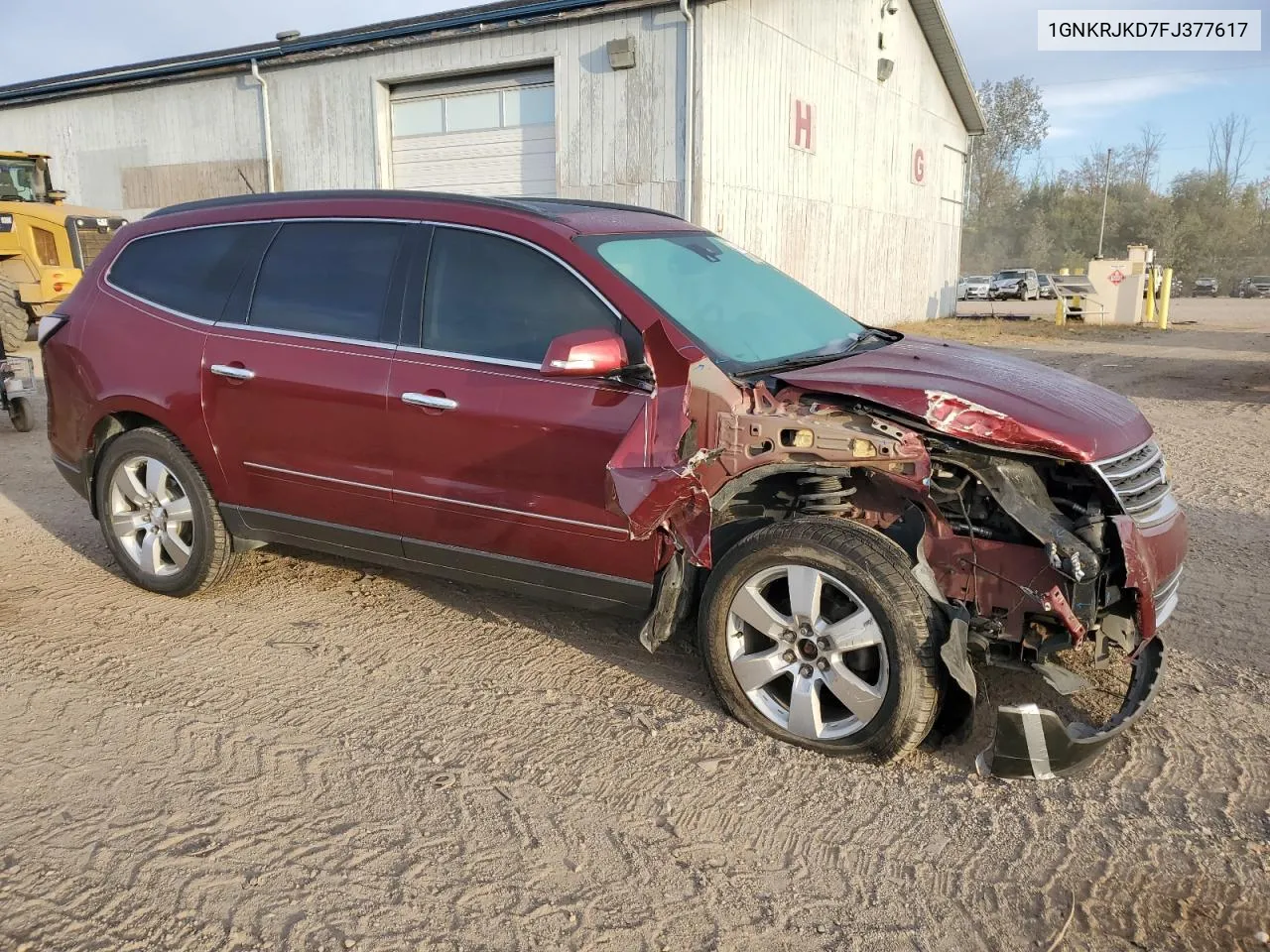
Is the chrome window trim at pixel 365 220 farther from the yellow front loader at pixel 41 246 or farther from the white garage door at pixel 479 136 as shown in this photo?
the white garage door at pixel 479 136

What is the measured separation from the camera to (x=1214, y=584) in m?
4.91

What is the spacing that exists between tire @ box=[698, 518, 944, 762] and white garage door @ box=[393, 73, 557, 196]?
13.9 m

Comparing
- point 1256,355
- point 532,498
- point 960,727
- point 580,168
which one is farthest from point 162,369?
point 1256,355

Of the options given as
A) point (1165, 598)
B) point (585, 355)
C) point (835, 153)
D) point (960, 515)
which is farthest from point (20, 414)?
point (835, 153)

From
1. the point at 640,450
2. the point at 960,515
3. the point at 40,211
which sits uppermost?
the point at 40,211

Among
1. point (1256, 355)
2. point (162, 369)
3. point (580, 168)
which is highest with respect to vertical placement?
point (580, 168)

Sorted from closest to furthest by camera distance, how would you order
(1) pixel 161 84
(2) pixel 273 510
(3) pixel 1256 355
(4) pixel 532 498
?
(4) pixel 532 498 → (2) pixel 273 510 → (3) pixel 1256 355 → (1) pixel 161 84

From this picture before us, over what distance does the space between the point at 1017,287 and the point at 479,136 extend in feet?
104

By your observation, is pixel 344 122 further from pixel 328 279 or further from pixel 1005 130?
pixel 1005 130

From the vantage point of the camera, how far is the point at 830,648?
332cm

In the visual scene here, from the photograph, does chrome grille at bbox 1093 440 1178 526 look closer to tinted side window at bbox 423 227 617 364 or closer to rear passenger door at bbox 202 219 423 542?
tinted side window at bbox 423 227 617 364

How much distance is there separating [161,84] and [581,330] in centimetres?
1968

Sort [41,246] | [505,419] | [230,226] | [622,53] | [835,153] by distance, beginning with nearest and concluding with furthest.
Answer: [505,419] → [230,226] → [622,53] → [41,246] → [835,153]

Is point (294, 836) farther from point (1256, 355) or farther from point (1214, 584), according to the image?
point (1256, 355)
